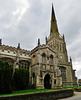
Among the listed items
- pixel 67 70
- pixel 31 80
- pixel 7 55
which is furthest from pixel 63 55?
pixel 7 55

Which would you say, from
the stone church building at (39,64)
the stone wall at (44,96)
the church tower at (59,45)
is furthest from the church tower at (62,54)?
the stone wall at (44,96)

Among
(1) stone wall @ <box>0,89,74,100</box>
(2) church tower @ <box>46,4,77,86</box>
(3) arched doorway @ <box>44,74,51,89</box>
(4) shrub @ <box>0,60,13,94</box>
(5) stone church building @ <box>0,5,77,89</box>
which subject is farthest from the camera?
(2) church tower @ <box>46,4,77,86</box>

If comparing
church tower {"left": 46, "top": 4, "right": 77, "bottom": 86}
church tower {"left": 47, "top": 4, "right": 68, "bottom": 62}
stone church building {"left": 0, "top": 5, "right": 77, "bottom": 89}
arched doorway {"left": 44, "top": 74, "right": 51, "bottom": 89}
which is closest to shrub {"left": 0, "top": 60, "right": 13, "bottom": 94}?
stone church building {"left": 0, "top": 5, "right": 77, "bottom": 89}

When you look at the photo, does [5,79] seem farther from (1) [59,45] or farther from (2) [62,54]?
(1) [59,45]

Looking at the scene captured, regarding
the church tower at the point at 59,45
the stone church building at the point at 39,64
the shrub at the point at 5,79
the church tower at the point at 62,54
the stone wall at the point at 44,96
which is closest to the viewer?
the stone wall at the point at 44,96

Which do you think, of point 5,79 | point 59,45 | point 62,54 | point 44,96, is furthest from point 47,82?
point 59,45

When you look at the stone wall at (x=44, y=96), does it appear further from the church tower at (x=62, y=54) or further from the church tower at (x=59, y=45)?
the church tower at (x=59, y=45)

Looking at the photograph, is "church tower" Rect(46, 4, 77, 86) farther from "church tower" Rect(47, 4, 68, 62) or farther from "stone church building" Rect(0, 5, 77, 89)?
"stone church building" Rect(0, 5, 77, 89)

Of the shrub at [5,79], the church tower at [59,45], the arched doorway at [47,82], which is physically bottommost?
the arched doorway at [47,82]

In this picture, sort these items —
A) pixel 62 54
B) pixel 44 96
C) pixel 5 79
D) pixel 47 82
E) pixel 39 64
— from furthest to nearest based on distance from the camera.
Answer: pixel 62 54 < pixel 47 82 < pixel 39 64 < pixel 5 79 < pixel 44 96

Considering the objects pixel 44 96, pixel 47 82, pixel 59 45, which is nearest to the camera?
pixel 44 96

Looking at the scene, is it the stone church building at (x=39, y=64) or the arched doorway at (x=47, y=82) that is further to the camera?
the arched doorway at (x=47, y=82)

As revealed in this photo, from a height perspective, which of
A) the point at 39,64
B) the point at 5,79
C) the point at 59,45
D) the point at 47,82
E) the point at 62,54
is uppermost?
the point at 59,45

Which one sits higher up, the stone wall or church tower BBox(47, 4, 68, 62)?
church tower BBox(47, 4, 68, 62)
